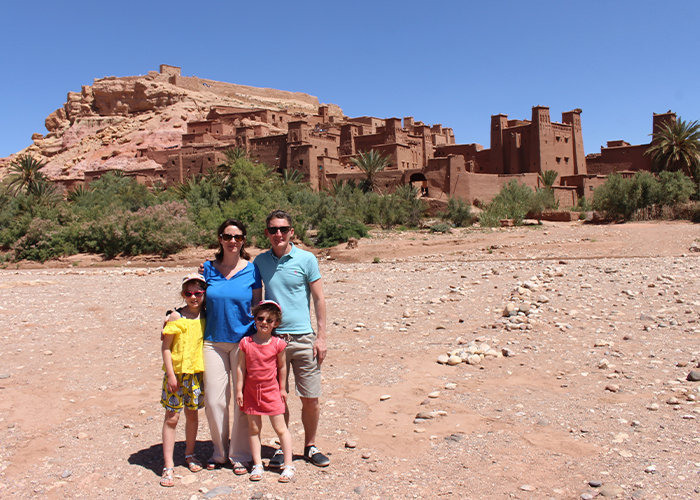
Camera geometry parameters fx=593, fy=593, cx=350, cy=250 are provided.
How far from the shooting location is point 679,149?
30688mm

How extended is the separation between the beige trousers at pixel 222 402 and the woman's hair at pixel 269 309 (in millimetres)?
300

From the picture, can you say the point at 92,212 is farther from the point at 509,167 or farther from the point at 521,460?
the point at 521,460

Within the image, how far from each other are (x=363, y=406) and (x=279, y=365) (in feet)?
5.01

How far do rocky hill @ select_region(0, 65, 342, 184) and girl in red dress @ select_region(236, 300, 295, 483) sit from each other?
49744 millimetres

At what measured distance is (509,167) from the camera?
35781mm

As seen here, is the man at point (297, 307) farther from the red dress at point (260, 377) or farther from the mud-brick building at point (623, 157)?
the mud-brick building at point (623, 157)

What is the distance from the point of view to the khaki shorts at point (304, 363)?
384 cm

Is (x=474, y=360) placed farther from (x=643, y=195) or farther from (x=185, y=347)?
(x=643, y=195)

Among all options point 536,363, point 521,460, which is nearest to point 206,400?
point 521,460

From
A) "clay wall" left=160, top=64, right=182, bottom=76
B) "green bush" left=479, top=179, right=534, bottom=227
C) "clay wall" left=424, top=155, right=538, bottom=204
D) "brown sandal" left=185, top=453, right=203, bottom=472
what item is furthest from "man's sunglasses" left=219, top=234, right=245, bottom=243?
"clay wall" left=160, top=64, right=182, bottom=76

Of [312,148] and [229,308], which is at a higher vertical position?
[312,148]

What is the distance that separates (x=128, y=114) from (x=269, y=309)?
63.7 meters

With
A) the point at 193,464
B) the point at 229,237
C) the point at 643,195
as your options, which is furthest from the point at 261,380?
the point at 643,195

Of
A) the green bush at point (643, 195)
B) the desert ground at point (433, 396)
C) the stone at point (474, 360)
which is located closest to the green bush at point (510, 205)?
→ the green bush at point (643, 195)
